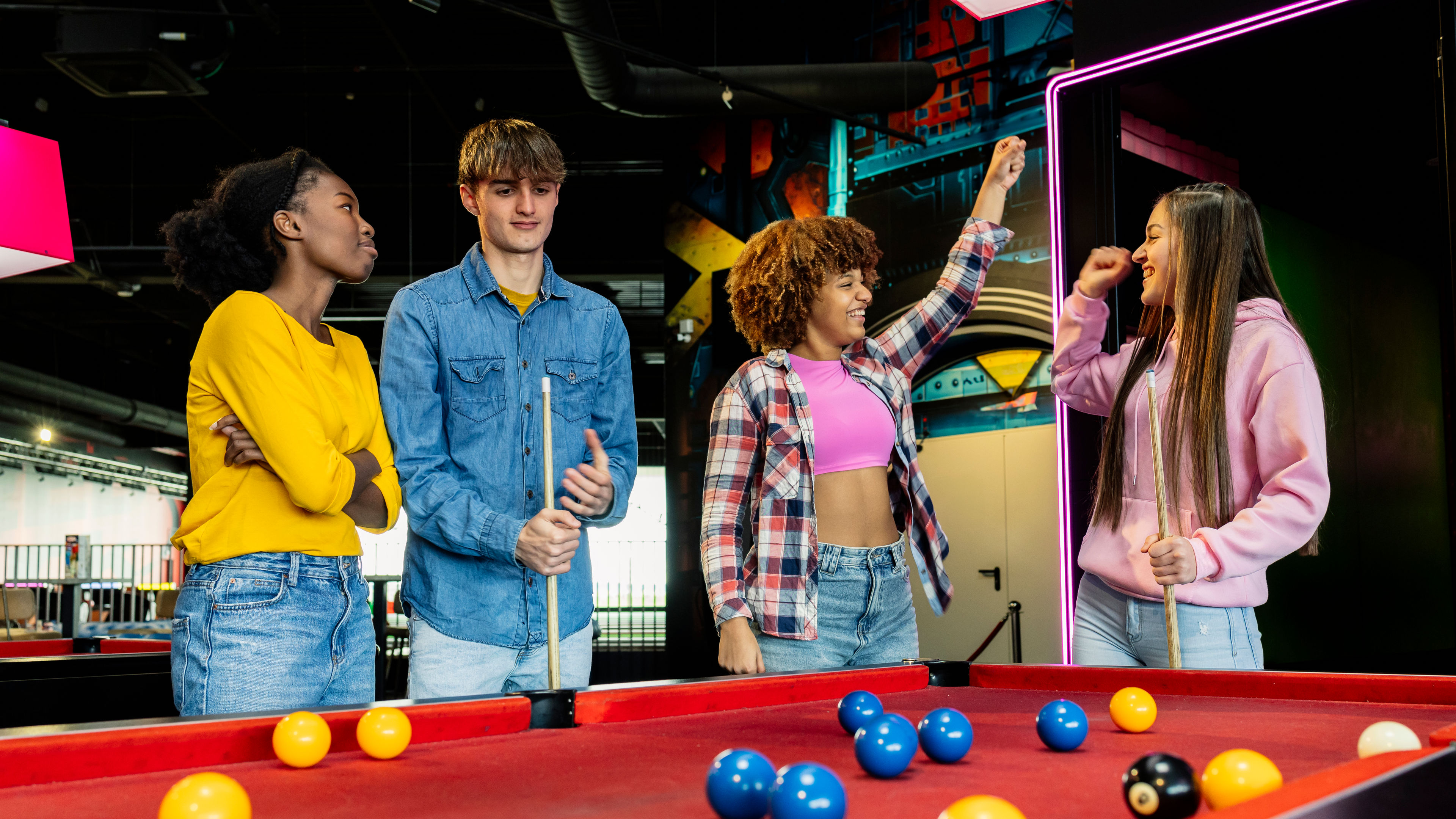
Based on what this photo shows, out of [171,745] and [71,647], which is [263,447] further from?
[71,647]

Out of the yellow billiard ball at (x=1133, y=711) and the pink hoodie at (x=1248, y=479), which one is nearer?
the yellow billiard ball at (x=1133, y=711)

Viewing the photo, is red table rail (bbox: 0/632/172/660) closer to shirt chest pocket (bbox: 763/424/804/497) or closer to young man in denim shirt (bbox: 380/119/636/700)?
young man in denim shirt (bbox: 380/119/636/700)

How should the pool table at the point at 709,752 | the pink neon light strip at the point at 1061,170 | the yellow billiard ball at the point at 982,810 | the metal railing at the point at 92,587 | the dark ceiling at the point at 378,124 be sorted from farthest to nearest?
the metal railing at the point at 92,587, the dark ceiling at the point at 378,124, the pink neon light strip at the point at 1061,170, the pool table at the point at 709,752, the yellow billiard ball at the point at 982,810

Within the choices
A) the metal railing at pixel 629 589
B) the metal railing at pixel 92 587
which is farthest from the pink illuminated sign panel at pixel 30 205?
the metal railing at pixel 629 589

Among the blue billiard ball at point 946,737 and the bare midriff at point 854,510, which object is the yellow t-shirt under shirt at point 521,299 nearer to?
the bare midriff at point 854,510

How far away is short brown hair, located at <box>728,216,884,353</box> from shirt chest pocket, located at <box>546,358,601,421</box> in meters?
0.59

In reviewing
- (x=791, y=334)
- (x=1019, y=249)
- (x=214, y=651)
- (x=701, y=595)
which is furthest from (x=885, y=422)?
(x=701, y=595)

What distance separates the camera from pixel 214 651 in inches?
68.4

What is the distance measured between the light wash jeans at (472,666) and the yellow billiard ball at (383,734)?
26.1 inches

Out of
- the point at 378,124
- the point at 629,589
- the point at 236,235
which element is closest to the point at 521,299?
the point at 236,235

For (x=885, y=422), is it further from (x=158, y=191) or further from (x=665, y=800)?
(x=158, y=191)

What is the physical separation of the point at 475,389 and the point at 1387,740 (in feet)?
5.36

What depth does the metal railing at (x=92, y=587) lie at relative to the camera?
7.80 meters

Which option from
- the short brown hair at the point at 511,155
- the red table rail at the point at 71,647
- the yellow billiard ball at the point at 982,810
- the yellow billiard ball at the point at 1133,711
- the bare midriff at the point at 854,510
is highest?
the short brown hair at the point at 511,155
